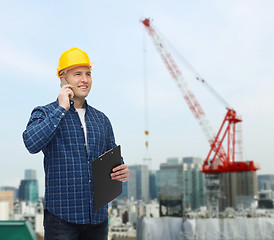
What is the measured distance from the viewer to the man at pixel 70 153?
1349mm

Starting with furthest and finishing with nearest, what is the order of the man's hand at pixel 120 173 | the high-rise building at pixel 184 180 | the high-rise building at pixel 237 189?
the high-rise building at pixel 184 180
the high-rise building at pixel 237 189
the man's hand at pixel 120 173

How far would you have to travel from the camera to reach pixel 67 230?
1357 millimetres

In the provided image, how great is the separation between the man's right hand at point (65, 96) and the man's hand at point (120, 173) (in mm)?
289

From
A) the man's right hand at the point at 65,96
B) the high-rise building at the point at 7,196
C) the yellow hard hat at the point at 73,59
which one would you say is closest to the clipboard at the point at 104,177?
the man's right hand at the point at 65,96

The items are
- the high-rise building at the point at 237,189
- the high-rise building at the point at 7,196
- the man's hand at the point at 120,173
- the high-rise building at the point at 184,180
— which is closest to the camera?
the man's hand at the point at 120,173

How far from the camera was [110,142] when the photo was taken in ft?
5.29

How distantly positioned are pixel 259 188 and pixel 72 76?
33395mm

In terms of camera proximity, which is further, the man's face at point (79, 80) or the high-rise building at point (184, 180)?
the high-rise building at point (184, 180)

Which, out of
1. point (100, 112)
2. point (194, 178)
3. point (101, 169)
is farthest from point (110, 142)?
point (194, 178)

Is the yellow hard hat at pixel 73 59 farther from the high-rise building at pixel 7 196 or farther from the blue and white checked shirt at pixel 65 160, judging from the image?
the high-rise building at pixel 7 196

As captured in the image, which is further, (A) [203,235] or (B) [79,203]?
(A) [203,235]

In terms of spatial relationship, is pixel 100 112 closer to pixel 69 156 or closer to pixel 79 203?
pixel 69 156

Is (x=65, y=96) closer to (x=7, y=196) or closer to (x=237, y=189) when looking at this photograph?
(x=7, y=196)

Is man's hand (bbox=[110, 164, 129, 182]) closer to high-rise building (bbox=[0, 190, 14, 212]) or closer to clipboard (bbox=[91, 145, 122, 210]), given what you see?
clipboard (bbox=[91, 145, 122, 210])
